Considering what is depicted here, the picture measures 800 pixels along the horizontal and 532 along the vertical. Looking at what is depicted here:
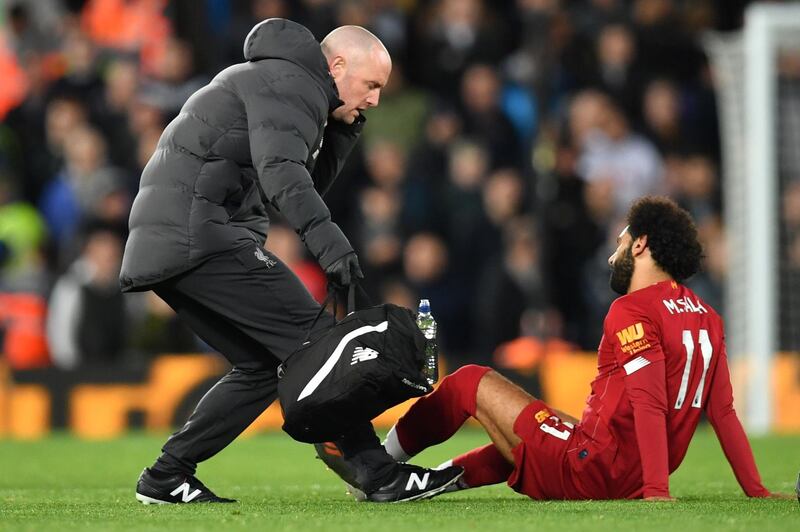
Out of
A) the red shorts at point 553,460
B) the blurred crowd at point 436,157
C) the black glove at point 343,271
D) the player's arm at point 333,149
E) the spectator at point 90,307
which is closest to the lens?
the black glove at point 343,271

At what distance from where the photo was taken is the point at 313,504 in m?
5.51

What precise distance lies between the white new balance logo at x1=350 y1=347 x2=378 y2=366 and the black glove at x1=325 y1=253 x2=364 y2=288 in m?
0.26

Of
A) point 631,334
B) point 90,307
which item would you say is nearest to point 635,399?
point 631,334

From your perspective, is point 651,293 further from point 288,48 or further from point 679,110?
point 679,110

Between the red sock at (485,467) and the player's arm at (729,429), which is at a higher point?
the player's arm at (729,429)

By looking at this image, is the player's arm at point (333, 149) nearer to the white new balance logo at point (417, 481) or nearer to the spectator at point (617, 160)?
the white new balance logo at point (417, 481)

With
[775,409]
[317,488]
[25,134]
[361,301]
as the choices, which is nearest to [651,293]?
[361,301]

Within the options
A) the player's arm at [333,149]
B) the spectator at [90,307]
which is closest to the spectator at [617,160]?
the spectator at [90,307]

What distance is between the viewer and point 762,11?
37.3 ft

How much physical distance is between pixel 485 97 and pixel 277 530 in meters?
Result: 8.69

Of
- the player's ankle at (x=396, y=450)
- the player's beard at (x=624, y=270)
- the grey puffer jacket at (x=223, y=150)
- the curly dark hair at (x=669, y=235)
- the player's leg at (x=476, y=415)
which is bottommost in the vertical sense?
the player's ankle at (x=396, y=450)

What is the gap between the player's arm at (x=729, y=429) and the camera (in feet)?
17.2

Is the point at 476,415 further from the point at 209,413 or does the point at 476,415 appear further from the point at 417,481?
the point at 209,413

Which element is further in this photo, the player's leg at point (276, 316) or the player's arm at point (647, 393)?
the player's leg at point (276, 316)
